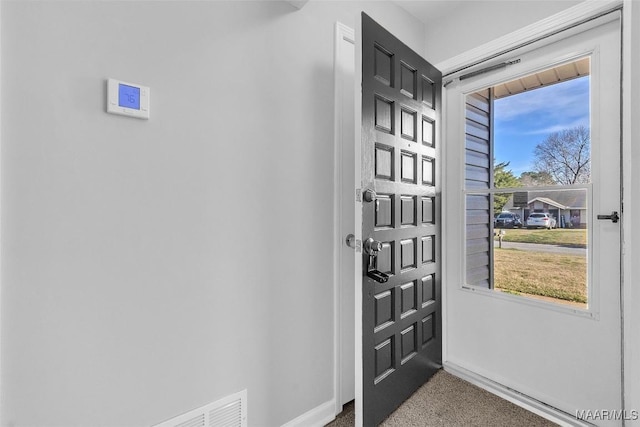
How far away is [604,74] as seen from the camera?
157 centimetres

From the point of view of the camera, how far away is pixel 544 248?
1.82 metres

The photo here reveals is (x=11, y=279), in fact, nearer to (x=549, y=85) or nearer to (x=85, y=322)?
(x=85, y=322)

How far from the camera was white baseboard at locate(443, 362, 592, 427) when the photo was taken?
168cm

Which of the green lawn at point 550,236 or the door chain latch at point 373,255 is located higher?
the green lawn at point 550,236

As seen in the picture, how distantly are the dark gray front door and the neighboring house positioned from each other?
0.54 meters

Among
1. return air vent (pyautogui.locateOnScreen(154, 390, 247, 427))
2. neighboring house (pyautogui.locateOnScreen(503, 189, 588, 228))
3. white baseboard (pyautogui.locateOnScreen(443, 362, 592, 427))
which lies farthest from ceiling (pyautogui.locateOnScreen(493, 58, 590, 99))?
return air vent (pyautogui.locateOnScreen(154, 390, 247, 427))

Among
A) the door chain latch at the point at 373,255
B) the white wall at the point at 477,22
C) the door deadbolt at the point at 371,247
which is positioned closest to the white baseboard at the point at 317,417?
the door chain latch at the point at 373,255

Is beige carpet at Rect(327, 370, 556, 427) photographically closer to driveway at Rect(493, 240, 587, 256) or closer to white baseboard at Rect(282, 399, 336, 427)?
white baseboard at Rect(282, 399, 336, 427)

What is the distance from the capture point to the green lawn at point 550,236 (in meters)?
1.67

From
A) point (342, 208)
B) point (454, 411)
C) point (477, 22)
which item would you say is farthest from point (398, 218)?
point (477, 22)

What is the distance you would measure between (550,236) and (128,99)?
84.4 inches

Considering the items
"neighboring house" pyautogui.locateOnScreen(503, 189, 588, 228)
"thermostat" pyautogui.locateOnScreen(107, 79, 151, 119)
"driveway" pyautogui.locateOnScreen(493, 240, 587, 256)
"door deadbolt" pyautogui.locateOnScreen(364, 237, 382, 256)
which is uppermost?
"thermostat" pyautogui.locateOnScreen(107, 79, 151, 119)

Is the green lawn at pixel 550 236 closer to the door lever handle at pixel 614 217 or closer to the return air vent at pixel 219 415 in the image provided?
the door lever handle at pixel 614 217

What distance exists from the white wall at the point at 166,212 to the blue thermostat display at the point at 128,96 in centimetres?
5
